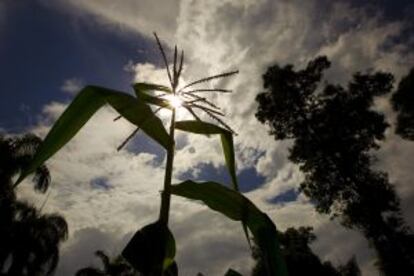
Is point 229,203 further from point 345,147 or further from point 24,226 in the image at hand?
point 24,226

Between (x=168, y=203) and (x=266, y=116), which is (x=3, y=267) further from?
(x=168, y=203)

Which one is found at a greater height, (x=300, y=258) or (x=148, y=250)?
(x=300, y=258)

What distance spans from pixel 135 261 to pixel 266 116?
1624 cm

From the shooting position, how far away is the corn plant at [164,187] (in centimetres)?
97

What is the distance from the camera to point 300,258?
1024 inches

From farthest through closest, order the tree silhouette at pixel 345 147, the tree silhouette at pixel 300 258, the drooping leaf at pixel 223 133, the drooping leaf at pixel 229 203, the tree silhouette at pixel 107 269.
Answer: the tree silhouette at pixel 107 269
the tree silhouette at pixel 300 258
the tree silhouette at pixel 345 147
the drooping leaf at pixel 223 133
the drooping leaf at pixel 229 203

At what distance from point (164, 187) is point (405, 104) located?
17461mm

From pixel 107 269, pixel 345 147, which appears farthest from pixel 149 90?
pixel 107 269

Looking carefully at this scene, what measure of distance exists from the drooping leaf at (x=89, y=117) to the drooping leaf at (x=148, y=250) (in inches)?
13.3

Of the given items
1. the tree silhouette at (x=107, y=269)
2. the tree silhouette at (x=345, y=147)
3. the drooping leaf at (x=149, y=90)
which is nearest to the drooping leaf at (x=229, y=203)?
the drooping leaf at (x=149, y=90)

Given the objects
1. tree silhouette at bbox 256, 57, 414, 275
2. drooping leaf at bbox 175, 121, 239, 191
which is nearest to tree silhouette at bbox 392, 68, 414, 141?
tree silhouette at bbox 256, 57, 414, 275

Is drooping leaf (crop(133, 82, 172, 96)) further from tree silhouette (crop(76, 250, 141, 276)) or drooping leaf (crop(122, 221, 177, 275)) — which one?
tree silhouette (crop(76, 250, 141, 276))

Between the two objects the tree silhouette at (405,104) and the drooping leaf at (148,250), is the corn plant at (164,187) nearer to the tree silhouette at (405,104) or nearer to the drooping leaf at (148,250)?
the drooping leaf at (148,250)

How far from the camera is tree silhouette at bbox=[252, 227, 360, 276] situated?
2567 cm
